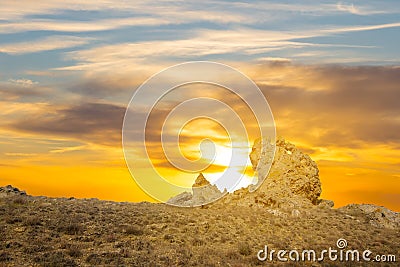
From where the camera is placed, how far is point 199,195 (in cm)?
4188

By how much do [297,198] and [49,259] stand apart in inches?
1048

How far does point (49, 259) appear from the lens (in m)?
20.4

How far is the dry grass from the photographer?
22094 millimetres

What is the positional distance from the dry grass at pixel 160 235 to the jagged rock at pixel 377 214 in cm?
169

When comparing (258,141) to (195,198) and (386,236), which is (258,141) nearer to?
(195,198)

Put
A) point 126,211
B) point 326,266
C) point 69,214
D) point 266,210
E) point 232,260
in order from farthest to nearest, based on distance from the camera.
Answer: point 266,210 → point 126,211 → point 69,214 → point 326,266 → point 232,260

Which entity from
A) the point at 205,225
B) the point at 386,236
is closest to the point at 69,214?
the point at 205,225

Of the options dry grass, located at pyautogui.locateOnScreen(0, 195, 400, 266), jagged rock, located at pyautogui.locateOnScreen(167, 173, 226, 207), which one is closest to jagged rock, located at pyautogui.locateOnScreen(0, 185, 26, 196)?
dry grass, located at pyautogui.locateOnScreen(0, 195, 400, 266)

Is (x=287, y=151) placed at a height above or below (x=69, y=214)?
above

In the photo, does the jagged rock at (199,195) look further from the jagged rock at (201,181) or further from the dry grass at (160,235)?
the dry grass at (160,235)

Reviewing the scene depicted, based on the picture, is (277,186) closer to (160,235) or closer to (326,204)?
(326,204)

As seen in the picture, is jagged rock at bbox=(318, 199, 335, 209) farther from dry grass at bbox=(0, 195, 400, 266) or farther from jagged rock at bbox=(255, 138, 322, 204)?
dry grass at bbox=(0, 195, 400, 266)

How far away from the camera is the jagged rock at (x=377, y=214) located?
133 feet

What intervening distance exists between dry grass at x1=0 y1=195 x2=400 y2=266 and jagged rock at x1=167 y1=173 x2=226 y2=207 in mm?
1671
